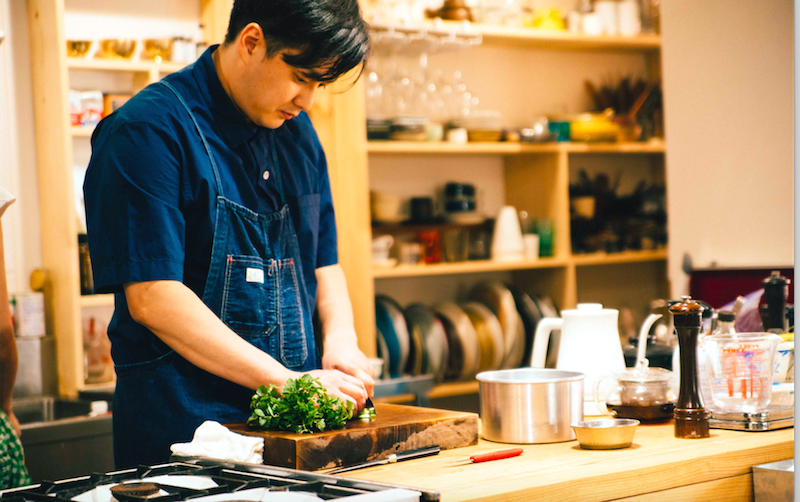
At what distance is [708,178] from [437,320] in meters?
1.43

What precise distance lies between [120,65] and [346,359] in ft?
6.41

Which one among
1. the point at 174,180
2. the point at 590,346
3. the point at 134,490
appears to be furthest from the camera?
the point at 590,346

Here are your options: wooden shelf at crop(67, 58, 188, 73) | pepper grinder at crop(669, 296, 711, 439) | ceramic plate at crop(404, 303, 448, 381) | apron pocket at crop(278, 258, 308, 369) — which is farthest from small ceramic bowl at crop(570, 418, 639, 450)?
wooden shelf at crop(67, 58, 188, 73)

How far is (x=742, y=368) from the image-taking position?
1.45 meters

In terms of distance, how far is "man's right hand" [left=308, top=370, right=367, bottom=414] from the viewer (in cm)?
136

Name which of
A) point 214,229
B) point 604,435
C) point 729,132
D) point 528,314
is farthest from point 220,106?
point 729,132

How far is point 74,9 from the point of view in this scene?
3336 millimetres

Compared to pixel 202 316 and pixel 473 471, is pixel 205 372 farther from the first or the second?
pixel 473 471

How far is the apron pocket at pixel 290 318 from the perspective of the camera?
1.64m

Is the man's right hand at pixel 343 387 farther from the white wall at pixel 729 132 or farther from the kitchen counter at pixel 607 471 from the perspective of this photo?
the white wall at pixel 729 132

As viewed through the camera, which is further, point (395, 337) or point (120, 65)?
point (395, 337)

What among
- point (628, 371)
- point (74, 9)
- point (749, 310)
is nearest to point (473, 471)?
point (628, 371)

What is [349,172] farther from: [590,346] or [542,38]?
[590,346]

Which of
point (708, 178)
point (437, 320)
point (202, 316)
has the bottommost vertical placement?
point (437, 320)
